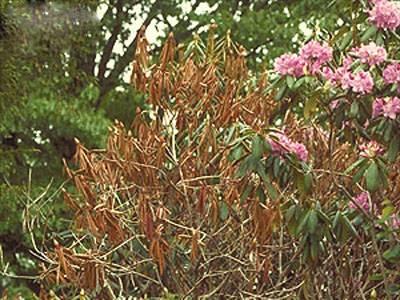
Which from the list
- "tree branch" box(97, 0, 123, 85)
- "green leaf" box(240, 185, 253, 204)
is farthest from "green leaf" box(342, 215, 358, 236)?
"tree branch" box(97, 0, 123, 85)

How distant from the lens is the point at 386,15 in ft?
11.0

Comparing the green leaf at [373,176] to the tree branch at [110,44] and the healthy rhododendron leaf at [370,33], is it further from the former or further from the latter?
the tree branch at [110,44]

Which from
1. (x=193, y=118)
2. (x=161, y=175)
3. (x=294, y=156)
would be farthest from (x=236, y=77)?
(x=294, y=156)

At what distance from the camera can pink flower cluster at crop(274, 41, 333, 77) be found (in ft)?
11.1

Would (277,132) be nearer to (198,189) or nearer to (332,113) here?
(332,113)

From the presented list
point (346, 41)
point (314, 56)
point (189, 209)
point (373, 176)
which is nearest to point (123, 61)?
point (189, 209)

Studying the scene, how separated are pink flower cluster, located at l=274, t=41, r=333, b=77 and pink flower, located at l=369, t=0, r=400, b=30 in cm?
20

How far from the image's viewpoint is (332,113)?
3375 mm

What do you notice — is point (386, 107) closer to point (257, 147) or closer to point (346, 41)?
point (257, 147)

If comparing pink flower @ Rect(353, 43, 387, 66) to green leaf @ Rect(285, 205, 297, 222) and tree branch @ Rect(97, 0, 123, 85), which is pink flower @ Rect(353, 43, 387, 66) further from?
tree branch @ Rect(97, 0, 123, 85)

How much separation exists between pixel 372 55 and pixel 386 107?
188mm

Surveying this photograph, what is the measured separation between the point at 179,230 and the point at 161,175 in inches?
9.6

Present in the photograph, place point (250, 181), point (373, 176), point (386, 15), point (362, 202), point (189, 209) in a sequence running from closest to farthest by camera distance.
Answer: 1. point (373, 176)
2. point (386, 15)
3. point (362, 202)
4. point (250, 181)
5. point (189, 209)

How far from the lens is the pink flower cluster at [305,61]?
3.37 meters
